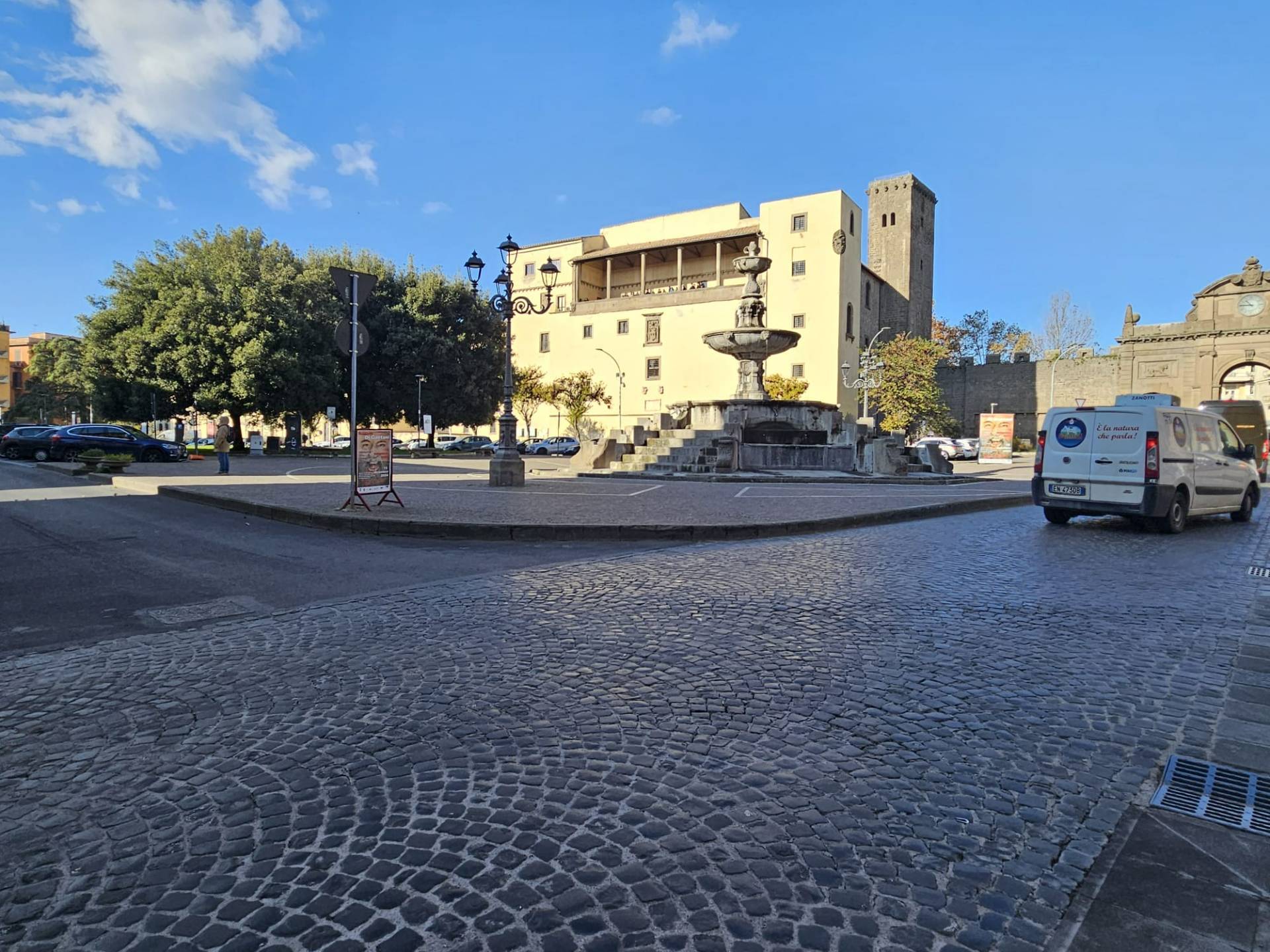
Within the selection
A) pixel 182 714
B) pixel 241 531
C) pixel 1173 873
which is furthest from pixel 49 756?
pixel 241 531

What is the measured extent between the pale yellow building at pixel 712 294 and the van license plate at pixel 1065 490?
4505cm

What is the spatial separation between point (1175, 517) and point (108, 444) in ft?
114

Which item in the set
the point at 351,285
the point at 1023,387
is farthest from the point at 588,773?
the point at 1023,387

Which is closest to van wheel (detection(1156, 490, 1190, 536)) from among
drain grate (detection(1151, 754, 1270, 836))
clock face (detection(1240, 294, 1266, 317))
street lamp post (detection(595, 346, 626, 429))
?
drain grate (detection(1151, 754, 1270, 836))

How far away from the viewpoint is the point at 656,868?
227 centimetres

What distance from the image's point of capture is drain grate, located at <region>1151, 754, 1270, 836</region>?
2.63m

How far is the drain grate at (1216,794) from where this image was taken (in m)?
2.63

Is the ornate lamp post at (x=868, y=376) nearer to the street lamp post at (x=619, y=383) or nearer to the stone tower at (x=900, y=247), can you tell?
the stone tower at (x=900, y=247)

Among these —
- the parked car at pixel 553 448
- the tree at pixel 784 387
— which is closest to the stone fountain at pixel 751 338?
the tree at pixel 784 387

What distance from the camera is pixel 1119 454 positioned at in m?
10.8

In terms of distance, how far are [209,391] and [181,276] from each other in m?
7.60

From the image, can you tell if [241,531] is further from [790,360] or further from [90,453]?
[790,360]

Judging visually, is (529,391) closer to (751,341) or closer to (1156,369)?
(751,341)

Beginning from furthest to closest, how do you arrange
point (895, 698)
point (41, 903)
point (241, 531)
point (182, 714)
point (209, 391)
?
1. point (209, 391)
2. point (241, 531)
3. point (895, 698)
4. point (182, 714)
5. point (41, 903)
